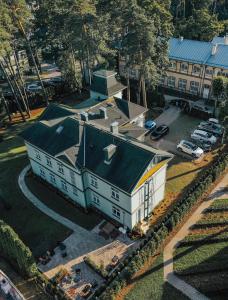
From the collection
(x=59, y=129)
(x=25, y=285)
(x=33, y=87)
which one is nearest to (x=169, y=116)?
(x=59, y=129)

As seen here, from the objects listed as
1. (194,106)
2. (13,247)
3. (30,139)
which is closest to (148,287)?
(13,247)

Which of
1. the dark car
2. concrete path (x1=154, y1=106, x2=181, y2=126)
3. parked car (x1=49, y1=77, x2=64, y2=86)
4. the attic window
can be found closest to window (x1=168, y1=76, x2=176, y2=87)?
concrete path (x1=154, y1=106, x2=181, y2=126)

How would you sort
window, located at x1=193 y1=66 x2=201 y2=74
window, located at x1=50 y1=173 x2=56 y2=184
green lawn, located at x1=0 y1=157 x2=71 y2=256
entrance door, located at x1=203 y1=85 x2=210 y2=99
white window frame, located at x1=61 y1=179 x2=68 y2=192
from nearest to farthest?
green lawn, located at x1=0 y1=157 x2=71 y2=256, white window frame, located at x1=61 y1=179 x2=68 y2=192, window, located at x1=50 y1=173 x2=56 y2=184, window, located at x1=193 y1=66 x2=201 y2=74, entrance door, located at x1=203 y1=85 x2=210 y2=99

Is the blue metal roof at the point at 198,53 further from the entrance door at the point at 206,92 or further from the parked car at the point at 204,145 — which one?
the parked car at the point at 204,145

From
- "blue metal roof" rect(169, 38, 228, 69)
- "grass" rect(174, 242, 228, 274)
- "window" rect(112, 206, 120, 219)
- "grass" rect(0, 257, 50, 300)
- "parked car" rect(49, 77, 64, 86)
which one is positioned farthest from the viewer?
"parked car" rect(49, 77, 64, 86)

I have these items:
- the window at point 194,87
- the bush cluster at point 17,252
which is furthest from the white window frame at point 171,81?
the bush cluster at point 17,252

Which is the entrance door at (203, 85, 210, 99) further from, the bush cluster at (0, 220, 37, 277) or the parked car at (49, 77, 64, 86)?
the bush cluster at (0, 220, 37, 277)

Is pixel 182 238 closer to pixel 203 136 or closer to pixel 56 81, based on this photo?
pixel 203 136
